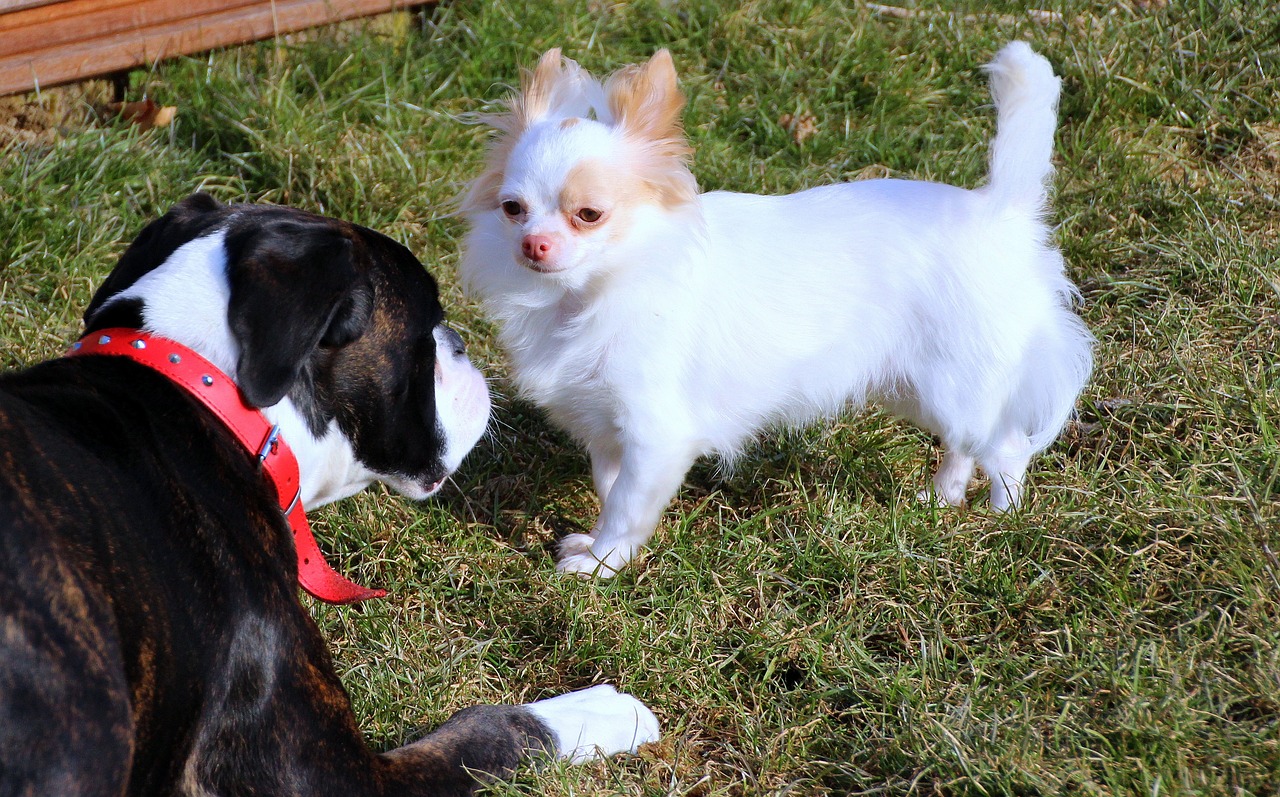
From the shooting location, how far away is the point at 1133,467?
333cm

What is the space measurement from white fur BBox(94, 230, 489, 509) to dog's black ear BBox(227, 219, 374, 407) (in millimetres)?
41

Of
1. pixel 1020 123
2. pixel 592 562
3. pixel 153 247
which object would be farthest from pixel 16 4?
pixel 1020 123

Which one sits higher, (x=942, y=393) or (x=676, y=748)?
(x=942, y=393)

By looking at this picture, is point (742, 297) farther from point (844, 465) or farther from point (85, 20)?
point (85, 20)

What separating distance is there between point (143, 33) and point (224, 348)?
10.3 feet

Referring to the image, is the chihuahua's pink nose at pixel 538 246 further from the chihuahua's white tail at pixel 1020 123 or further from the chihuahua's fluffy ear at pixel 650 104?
the chihuahua's white tail at pixel 1020 123

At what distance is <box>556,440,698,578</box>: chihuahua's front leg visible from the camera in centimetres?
311

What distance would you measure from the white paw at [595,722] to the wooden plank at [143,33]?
10.8 ft

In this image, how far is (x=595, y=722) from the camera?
272 centimetres

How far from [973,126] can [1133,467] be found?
1.98 metres

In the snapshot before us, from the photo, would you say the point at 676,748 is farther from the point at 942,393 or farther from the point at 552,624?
the point at 942,393

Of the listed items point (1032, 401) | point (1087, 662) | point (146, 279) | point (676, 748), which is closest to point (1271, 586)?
point (1087, 662)

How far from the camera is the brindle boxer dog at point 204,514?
6.00ft

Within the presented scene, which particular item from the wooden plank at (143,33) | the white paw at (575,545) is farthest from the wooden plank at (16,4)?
the white paw at (575,545)
